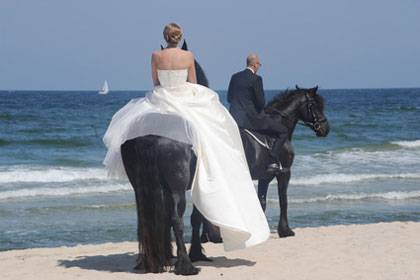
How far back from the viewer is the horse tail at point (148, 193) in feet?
19.0

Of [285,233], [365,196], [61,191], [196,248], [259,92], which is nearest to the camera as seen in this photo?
[196,248]

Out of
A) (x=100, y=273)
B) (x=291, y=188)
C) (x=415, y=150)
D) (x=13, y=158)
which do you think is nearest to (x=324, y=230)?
(x=100, y=273)

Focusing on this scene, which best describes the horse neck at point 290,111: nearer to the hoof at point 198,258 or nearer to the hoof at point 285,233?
the hoof at point 285,233

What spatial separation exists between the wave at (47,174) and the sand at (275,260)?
25.7ft

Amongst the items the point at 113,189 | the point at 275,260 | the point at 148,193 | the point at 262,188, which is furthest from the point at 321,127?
the point at 113,189

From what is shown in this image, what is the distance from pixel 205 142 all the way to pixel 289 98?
319 cm

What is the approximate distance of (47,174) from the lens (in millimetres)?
17000

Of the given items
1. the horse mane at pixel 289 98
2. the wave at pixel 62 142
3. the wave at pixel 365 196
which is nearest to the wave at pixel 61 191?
the wave at pixel 365 196

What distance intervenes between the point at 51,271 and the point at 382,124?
3241 centimetres

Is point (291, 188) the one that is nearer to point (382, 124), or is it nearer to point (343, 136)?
point (343, 136)

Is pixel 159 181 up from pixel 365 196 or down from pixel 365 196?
up

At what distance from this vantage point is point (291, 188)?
1474 cm

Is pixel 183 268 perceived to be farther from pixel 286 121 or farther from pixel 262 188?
pixel 286 121

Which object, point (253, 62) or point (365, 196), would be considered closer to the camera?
point (253, 62)
